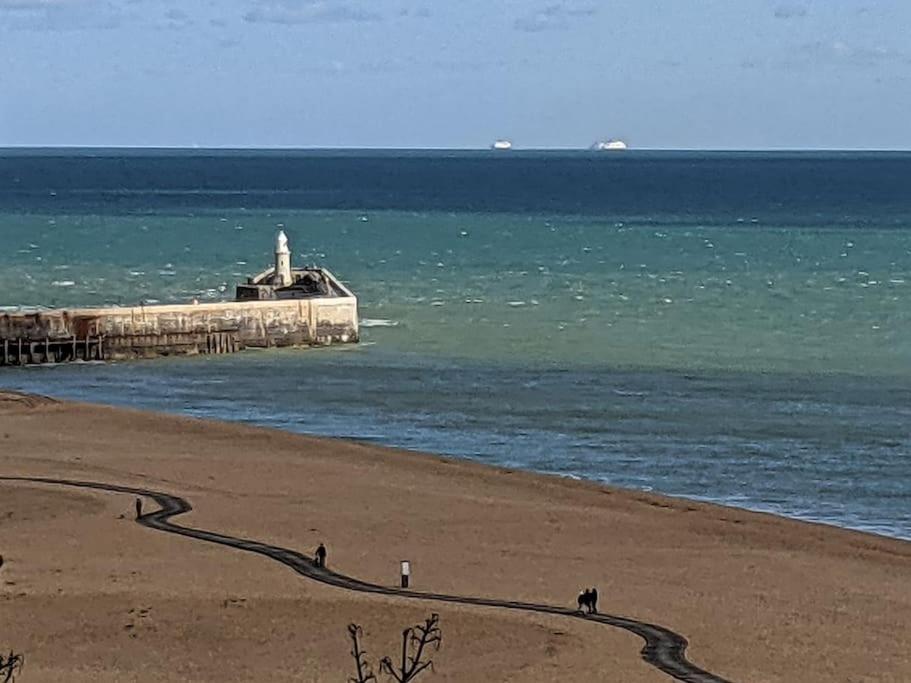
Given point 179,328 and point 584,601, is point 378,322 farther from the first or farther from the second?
point 584,601

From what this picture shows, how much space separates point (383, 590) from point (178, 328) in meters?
30.0

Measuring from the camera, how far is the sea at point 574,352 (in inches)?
1475

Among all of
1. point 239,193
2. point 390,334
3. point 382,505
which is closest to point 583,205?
point 239,193

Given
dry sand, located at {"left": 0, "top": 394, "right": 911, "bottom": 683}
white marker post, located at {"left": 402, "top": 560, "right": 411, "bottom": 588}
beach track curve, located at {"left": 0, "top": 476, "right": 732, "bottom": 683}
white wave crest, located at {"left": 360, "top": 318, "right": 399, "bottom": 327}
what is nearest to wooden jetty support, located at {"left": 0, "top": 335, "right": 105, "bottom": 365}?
white wave crest, located at {"left": 360, "top": 318, "right": 399, "bottom": 327}

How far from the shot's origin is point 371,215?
143750mm

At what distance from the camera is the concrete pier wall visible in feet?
172

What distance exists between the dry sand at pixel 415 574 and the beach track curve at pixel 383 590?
9.3 inches

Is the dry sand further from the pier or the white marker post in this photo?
the pier

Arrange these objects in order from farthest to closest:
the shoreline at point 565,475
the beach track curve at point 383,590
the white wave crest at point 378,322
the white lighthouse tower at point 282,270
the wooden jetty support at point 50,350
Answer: the white wave crest at point 378,322 → the white lighthouse tower at point 282,270 → the wooden jetty support at point 50,350 → the shoreline at point 565,475 → the beach track curve at point 383,590

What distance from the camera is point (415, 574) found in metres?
26.1

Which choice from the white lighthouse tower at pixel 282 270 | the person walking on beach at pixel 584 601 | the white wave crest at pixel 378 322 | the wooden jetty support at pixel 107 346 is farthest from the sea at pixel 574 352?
the person walking on beach at pixel 584 601

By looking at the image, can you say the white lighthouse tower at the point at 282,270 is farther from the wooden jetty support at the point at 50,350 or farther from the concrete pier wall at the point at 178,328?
the wooden jetty support at the point at 50,350

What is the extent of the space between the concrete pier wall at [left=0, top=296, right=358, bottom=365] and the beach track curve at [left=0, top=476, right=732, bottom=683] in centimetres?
2006

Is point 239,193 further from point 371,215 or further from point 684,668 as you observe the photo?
point 684,668
